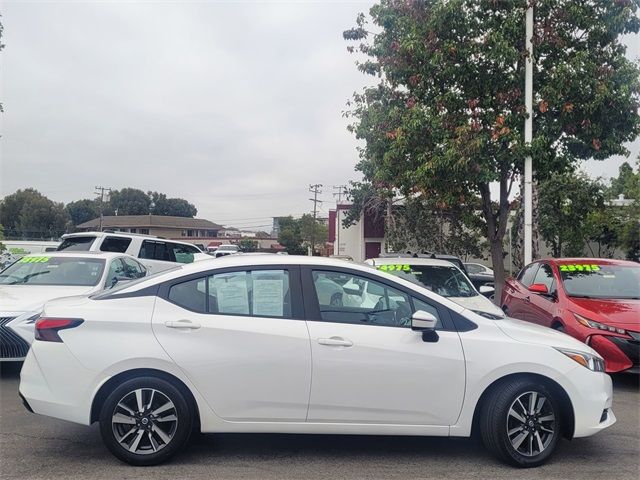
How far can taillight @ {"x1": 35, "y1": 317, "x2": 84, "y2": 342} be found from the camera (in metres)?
4.16

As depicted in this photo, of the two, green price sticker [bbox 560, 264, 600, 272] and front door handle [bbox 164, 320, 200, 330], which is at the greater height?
green price sticker [bbox 560, 264, 600, 272]

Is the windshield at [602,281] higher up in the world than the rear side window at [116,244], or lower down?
lower down

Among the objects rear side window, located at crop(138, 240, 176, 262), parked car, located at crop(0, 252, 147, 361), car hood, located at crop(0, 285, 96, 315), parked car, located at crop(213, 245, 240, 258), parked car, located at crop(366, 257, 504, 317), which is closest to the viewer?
parked car, located at crop(0, 252, 147, 361)

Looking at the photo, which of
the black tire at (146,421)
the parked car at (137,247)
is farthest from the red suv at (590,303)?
the parked car at (137,247)

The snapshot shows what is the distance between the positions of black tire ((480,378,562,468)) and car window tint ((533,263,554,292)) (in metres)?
4.04

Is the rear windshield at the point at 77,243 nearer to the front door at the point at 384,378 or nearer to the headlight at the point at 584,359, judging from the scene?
the front door at the point at 384,378

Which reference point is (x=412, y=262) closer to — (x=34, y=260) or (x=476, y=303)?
(x=476, y=303)

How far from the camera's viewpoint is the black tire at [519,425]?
4086mm

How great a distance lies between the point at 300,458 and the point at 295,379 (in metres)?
0.69

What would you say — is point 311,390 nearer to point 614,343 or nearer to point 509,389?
point 509,389

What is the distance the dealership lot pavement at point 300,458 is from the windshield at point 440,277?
11.4ft

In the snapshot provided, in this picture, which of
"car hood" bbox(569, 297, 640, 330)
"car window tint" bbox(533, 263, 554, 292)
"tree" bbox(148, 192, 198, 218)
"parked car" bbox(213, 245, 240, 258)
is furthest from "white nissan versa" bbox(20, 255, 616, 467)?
"tree" bbox(148, 192, 198, 218)

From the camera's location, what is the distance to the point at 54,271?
328 inches

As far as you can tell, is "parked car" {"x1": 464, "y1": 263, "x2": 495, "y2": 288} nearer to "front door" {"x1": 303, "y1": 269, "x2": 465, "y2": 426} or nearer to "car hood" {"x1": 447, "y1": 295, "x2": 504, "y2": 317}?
"car hood" {"x1": 447, "y1": 295, "x2": 504, "y2": 317}
